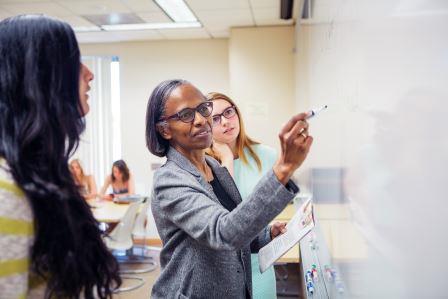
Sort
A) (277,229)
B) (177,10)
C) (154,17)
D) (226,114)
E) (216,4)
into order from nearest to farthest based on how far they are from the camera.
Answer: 1. (277,229)
2. (226,114)
3. (216,4)
4. (177,10)
5. (154,17)

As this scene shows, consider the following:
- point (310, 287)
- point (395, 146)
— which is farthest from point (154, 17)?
point (395, 146)

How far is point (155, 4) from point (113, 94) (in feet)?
7.72

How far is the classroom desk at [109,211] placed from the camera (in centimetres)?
453

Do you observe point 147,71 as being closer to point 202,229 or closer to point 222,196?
point 222,196

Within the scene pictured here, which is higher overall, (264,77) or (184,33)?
(184,33)

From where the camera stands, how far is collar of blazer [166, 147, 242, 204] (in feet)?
3.60

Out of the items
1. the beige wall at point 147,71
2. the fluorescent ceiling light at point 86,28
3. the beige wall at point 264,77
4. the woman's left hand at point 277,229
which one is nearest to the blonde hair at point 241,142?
the woman's left hand at point 277,229

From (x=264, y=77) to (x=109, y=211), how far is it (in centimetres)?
248

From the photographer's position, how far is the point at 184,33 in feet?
18.2

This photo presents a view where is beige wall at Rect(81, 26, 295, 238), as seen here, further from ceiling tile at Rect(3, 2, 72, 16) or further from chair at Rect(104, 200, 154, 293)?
ceiling tile at Rect(3, 2, 72, 16)

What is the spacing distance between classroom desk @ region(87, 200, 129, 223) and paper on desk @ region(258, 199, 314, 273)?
137 inches

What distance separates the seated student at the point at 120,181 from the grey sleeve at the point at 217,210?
15.7ft

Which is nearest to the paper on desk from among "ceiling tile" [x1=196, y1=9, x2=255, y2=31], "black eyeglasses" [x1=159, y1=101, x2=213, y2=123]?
"black eyeglasses" [x1=159, y1=101, x2=213, y2=123]

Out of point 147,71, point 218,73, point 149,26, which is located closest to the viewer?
point 149,26
